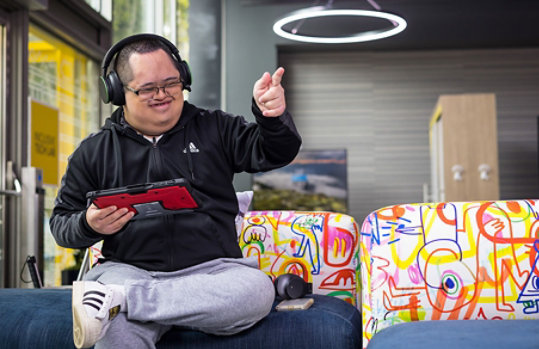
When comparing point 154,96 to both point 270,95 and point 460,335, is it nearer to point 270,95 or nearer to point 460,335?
point 270,95

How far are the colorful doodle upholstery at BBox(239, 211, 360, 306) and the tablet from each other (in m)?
0.60

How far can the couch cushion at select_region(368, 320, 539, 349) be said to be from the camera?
1369mm

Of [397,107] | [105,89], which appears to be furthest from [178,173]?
[397,107]

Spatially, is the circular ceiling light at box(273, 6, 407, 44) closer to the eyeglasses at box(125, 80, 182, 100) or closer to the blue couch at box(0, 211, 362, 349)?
the blue couch at box(0, 211, 362, 349)

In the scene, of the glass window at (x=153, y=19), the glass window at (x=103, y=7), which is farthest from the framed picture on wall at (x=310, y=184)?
the glass window at (x=103, y=7)

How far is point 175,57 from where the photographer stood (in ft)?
6.50

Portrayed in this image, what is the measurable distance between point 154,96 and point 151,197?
36 centimetres

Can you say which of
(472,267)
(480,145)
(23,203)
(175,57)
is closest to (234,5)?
(480,145)

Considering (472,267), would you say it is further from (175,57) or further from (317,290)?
(175,57)

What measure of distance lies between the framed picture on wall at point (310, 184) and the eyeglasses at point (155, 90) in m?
4.69

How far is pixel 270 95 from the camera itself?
5.45ft

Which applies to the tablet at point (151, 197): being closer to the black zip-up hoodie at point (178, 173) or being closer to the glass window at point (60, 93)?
the black zip-up hoodie at point (178, 173)

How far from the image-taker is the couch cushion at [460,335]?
137 cm

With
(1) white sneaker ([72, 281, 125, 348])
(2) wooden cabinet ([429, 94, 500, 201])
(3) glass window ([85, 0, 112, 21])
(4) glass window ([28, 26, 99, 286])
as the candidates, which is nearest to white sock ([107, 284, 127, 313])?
(1) white sneaker ([72, 281, 125, 348])
